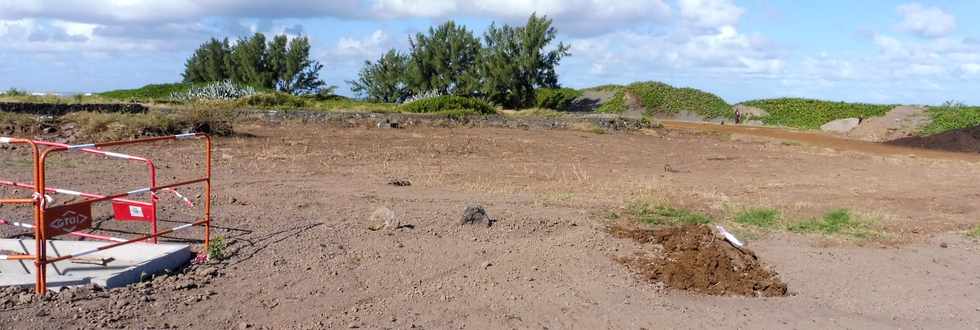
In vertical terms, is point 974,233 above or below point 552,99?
below

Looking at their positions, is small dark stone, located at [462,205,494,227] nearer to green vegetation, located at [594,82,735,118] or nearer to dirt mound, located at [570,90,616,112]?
green vegetation, located at [594,82,735,118]

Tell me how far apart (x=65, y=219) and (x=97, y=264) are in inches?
41.8

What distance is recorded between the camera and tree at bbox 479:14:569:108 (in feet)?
152

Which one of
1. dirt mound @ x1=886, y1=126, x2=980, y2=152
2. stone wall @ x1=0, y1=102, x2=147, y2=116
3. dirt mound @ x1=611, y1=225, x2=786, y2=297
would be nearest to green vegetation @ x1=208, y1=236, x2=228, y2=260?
dirt mound @ x1=611, y1=225, x2=786, y2=297

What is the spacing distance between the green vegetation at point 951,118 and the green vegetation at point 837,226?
85.2ft

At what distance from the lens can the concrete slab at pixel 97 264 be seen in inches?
248

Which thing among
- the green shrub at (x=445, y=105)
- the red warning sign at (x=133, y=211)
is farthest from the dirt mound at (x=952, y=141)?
the red warning sign at (x=133, y=211)

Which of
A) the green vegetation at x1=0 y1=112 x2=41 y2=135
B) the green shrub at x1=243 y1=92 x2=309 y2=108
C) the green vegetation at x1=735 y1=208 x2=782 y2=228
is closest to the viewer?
the green vegetation at x1=735 y1=208 x2=782 y2=228

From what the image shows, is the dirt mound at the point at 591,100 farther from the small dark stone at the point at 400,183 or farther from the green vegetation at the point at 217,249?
the green vegetation at the point at 217,249

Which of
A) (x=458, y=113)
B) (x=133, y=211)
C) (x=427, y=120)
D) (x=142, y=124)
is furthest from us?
(x=458, y=113)

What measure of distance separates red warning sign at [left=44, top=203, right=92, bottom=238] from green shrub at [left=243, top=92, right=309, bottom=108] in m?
24.2

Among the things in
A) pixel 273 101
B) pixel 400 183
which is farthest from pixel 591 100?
pixel 400 183

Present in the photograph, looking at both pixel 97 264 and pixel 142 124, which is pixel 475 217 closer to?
pixel 97 264

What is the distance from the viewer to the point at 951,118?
115 ft
